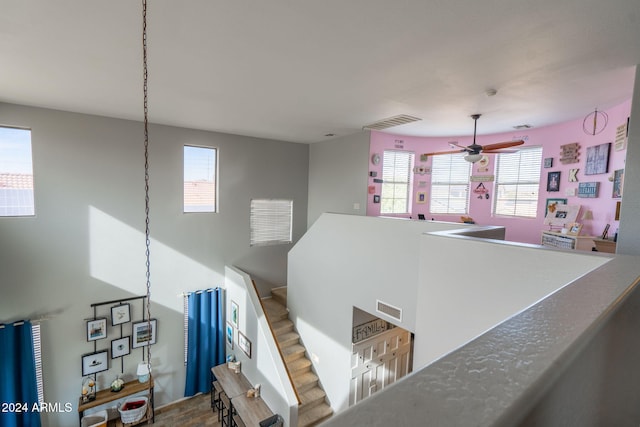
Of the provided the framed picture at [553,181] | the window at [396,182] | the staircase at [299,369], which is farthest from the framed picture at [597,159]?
the staircase at [299,369]

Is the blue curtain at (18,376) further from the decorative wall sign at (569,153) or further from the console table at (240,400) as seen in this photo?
the decorative wall sign at (569,153)

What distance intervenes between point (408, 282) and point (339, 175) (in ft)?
10.5

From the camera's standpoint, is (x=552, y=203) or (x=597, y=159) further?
(x=552, y=203)

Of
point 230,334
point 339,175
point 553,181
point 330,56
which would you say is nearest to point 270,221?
point 339,175

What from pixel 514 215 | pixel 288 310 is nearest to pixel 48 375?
pixel 288 310

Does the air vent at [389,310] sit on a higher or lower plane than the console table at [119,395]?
higher

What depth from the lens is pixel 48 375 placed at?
479cm

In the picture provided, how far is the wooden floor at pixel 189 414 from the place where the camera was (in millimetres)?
5453

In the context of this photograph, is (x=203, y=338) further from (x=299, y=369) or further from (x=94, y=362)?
(x=299, y=369)

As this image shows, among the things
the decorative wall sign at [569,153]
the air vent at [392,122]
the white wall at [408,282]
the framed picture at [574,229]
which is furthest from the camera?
the decorative wall sign at [569,153]

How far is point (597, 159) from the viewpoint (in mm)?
4352

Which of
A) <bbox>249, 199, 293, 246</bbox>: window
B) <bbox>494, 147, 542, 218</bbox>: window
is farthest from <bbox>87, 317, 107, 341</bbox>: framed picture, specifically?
<bbox>494, 147, 542, 218</bbox>: window

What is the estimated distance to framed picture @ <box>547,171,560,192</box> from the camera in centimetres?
499

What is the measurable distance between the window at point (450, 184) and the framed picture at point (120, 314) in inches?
258
